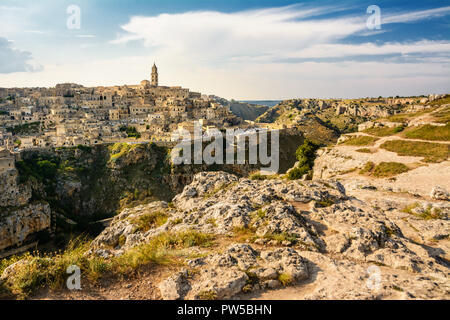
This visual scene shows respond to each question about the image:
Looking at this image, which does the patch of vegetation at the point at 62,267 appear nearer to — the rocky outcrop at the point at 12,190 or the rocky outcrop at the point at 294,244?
the rocky outcrop at the point at 294,244

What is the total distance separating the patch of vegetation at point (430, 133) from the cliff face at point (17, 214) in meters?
48.0

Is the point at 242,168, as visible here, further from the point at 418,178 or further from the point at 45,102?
the point at 45,102

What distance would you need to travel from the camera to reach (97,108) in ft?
230

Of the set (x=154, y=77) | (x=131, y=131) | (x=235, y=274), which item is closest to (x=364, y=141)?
(x=235, y=274)

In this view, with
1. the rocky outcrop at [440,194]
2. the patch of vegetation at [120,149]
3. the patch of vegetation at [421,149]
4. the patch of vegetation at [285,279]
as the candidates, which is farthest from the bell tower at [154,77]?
the patch of vegetation at [285,279]

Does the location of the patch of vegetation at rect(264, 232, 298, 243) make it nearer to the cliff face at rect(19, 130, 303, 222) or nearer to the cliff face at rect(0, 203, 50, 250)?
the cliff face at rect(19, 130, 303, 222)

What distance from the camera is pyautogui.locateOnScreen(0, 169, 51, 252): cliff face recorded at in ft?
101

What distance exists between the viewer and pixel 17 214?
3191 cm

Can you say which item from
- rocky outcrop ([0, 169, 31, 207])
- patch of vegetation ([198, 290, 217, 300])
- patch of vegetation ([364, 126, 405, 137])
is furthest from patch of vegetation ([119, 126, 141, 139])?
patch of vegetation ([198, 290, 217, 300])

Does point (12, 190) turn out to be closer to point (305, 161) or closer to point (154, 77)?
point (305, 161)

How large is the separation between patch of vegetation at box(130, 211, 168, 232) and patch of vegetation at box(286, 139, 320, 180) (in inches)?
716

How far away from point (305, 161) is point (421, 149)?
11.3m

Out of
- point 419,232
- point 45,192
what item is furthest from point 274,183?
point 45,192
